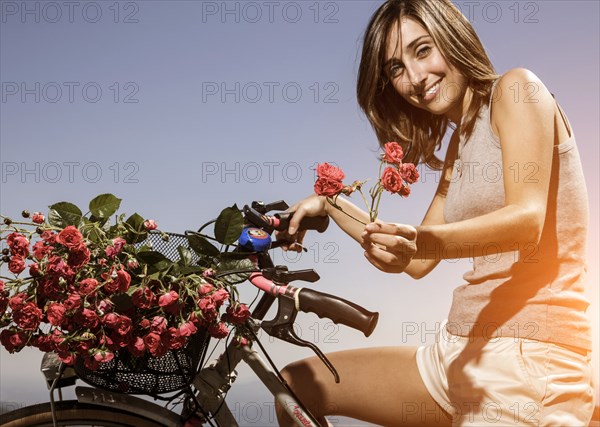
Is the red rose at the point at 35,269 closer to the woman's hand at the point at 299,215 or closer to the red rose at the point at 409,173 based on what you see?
the woman's hand at the point at 299,215

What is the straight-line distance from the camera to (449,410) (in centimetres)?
137

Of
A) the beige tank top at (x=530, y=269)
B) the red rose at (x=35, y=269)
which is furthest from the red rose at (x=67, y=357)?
the beige tank top at (x=530, y=269)

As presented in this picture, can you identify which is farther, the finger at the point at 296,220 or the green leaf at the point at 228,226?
the finger at the point at 296,220

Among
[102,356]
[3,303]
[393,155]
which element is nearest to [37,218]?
[3,303]

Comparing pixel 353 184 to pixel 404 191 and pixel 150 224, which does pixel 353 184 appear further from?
pixel 150 224

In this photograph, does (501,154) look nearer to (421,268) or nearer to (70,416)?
(421,268)

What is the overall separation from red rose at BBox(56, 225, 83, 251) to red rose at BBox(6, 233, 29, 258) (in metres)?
0.08

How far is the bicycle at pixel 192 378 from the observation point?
47.3 inches

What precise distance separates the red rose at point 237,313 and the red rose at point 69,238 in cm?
26

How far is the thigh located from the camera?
4.55 feet

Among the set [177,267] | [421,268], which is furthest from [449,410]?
[177,267]

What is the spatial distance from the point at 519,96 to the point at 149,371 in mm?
821

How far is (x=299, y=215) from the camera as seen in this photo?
A: 4.73ft

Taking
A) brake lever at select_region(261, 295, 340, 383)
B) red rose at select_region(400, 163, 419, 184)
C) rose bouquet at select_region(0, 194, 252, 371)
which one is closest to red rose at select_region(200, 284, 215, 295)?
rose bouquet at select_region(0, 194, 252, 371)
